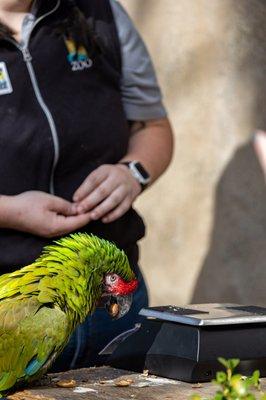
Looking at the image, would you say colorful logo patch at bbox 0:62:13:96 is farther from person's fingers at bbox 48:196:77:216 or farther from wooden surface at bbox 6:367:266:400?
wooden surface at bbox 6:367:266:400

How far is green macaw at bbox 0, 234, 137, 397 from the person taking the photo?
8.11 feet

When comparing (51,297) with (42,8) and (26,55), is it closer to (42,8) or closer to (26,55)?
(26,55)

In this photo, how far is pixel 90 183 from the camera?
122 inches

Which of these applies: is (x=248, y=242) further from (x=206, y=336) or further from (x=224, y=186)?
(x=206, y=336)

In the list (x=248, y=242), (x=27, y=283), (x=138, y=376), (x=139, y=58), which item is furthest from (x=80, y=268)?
(x=248, y=242)

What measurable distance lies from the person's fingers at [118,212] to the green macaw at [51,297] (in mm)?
446

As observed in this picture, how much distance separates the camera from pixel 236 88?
455 centimetres

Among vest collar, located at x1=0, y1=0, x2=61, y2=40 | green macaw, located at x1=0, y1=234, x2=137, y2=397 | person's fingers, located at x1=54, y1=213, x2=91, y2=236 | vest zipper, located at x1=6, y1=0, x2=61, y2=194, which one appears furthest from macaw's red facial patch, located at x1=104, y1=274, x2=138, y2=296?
vest collar, located at x1=0, y1=0, x2=61, y2=40

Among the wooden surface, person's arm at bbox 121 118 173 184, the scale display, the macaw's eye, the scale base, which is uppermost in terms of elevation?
person's arm at bbox 121 118 173 184

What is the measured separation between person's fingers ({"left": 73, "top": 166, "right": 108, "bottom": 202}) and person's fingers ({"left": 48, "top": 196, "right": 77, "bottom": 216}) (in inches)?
1.7

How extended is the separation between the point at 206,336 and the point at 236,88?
2197 mm

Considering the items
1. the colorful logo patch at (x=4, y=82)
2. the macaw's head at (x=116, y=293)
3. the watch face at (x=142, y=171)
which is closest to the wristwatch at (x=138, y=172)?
the watch face at (x=142, y=171)

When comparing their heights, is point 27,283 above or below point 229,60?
below

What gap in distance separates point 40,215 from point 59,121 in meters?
0.28
